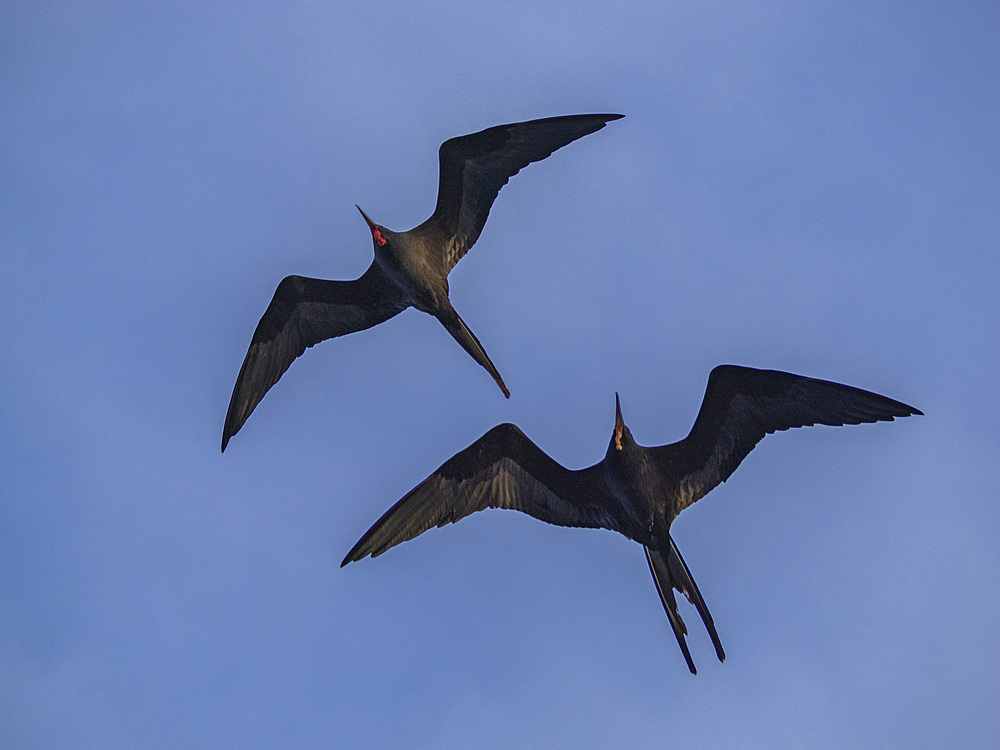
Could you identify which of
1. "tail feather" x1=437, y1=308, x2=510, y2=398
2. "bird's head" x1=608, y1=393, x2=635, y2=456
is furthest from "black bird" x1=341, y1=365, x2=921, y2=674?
"tail feather" x1=437, y1=308, x2=510, y2=398

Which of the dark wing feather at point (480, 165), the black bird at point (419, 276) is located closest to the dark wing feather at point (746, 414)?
Answer: the black bird at point (419, 276)

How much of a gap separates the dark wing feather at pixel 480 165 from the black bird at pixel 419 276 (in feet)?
0.04

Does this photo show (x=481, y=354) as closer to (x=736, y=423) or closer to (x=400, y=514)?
(x=400, y=514)

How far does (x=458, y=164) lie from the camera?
455 inches

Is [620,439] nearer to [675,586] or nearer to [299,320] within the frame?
[675,586]

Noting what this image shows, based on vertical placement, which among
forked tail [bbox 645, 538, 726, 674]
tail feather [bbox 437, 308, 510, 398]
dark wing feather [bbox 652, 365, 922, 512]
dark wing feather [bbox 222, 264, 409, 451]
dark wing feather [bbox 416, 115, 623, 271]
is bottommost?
forked tail [bbox 645, 538, 726, 674]

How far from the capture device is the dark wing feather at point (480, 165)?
1134cm

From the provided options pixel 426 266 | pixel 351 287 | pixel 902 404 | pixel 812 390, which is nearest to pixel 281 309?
pixel 351 287

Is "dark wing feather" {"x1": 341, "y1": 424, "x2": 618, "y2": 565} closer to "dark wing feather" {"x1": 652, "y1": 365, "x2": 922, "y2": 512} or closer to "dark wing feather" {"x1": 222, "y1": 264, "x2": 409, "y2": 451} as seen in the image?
"dark wing feather" {"x1": 652, "y1": 365, "x2": 922, "y2": 512}

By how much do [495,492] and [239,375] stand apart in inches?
136

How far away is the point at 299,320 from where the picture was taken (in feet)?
39.8

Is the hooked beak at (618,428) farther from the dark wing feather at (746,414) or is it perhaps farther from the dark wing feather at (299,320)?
the dark wing feather at (299,320)

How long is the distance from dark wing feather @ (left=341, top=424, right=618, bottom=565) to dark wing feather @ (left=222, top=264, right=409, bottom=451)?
7.83 ft

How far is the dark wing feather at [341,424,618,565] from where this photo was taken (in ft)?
34.0
